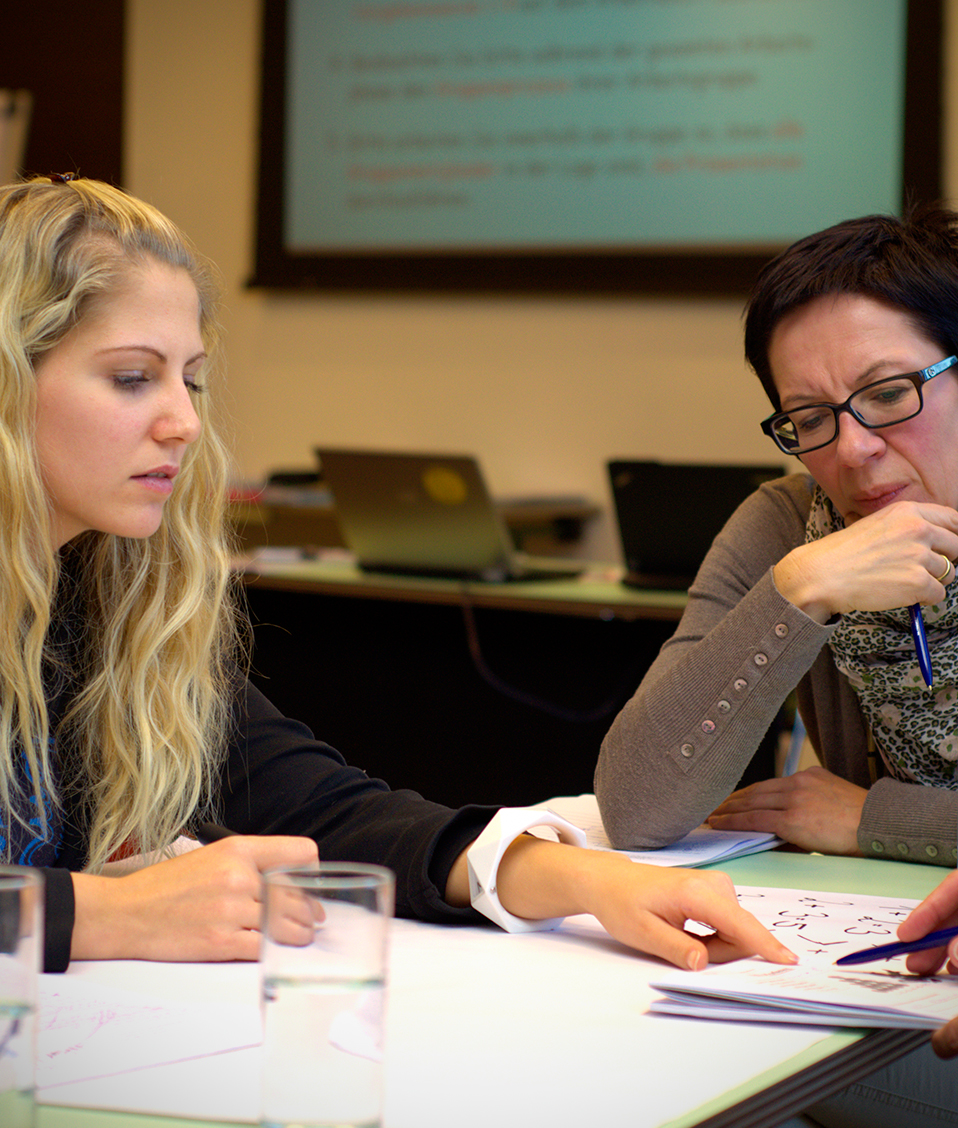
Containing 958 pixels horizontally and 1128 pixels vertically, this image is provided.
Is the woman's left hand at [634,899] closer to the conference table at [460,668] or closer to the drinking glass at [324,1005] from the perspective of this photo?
the drinking glass at [324,1005]

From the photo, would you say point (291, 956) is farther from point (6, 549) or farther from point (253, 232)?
point (253, 232)

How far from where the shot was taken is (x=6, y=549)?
44.1 inches

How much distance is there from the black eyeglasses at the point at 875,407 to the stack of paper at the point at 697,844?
1.32 ft

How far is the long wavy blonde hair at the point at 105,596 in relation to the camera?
3.67 feet

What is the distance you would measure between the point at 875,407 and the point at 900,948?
0.64 metres

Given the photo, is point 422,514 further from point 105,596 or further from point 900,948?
point 900,948

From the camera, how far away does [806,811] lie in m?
1.30

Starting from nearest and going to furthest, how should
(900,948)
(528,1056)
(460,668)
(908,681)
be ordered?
(528,1056)
(900,948)
(908,681)
(460,668)

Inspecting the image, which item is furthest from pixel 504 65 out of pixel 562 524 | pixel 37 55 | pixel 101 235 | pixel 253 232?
pixel 101 235

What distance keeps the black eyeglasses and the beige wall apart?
97.2 inches

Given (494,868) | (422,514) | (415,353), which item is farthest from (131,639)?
(415,353)

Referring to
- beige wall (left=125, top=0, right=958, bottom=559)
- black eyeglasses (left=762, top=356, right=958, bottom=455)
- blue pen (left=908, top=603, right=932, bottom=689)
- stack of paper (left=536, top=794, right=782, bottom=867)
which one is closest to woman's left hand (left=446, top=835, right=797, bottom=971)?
stack of paper (left=536, top=794, right=782, bottom=867)

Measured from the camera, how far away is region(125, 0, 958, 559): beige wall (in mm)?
3982

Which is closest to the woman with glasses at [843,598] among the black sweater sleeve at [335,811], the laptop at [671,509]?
the black sweater sleeve at [335,811]
